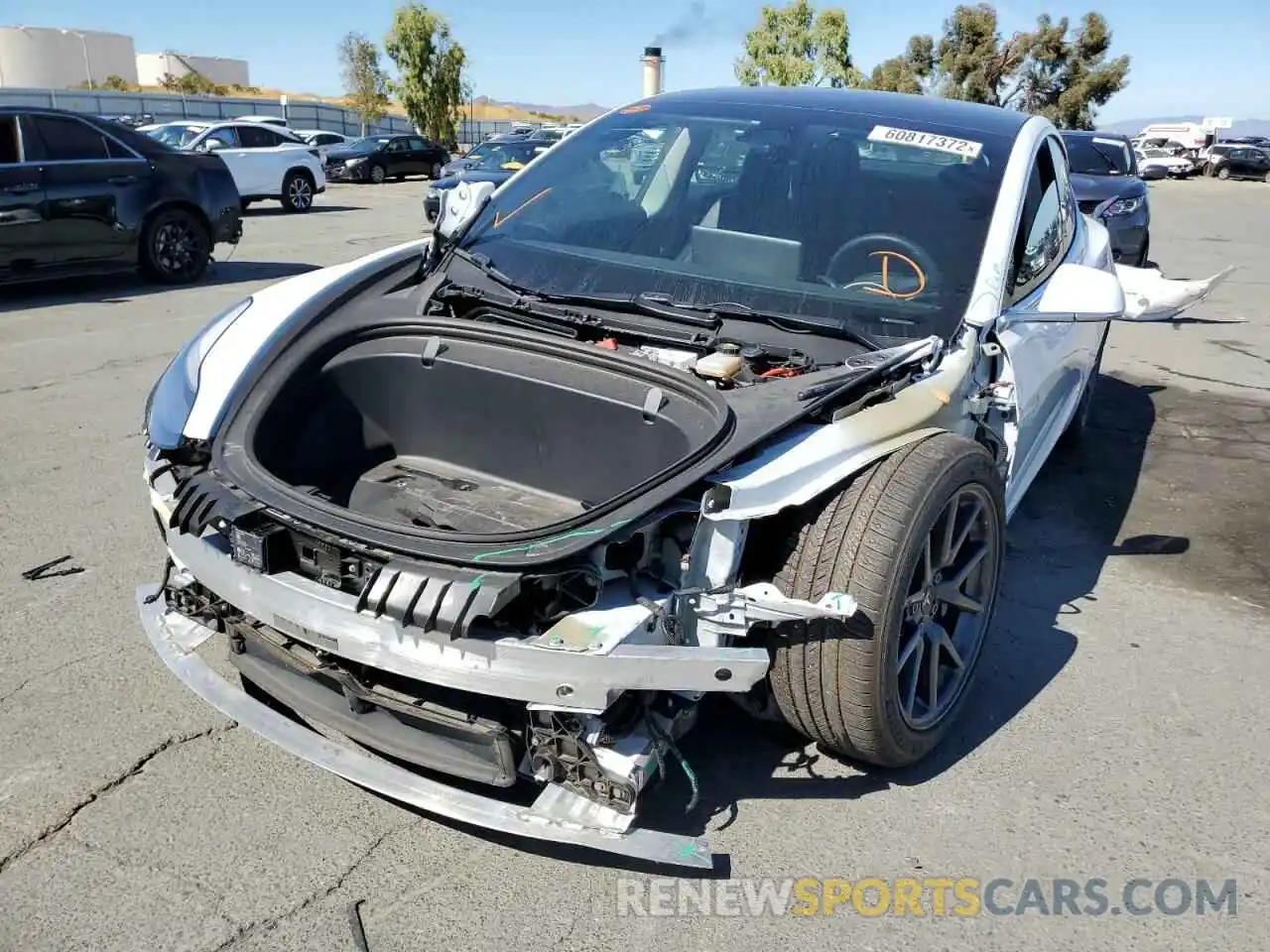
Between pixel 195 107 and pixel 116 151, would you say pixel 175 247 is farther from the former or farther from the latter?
pixel 195 107

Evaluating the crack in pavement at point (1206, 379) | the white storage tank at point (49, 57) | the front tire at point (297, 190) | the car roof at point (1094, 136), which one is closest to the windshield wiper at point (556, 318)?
the crack in pavement at point (1206, 379)

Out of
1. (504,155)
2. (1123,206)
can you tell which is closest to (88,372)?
(1123,206)

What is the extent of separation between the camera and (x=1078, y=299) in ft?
10.8

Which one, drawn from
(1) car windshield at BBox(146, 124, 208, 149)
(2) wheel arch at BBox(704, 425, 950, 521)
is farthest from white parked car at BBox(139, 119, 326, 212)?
(2) wheel arch at BBox(704, 425, 950, 521)

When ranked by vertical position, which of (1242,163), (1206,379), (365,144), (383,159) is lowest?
(1206,379)

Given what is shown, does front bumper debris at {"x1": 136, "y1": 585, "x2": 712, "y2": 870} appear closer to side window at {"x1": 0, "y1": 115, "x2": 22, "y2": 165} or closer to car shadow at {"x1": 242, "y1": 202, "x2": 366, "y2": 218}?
side window at {"x1": 0, "y1": 115, "x2": 22, "y2": 165}

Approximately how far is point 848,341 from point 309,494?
5.15ft

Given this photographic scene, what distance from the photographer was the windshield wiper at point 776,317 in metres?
3.06

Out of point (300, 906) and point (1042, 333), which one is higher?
point (1042, 333)

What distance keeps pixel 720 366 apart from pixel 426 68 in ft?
144

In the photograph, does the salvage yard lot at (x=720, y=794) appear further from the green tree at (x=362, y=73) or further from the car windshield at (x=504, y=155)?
the green tree at (x=362, y=73)

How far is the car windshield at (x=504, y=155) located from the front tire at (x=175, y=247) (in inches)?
267

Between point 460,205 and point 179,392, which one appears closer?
point 179,392

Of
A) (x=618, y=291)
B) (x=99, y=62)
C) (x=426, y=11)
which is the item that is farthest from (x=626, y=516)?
(x=99, y=62)
